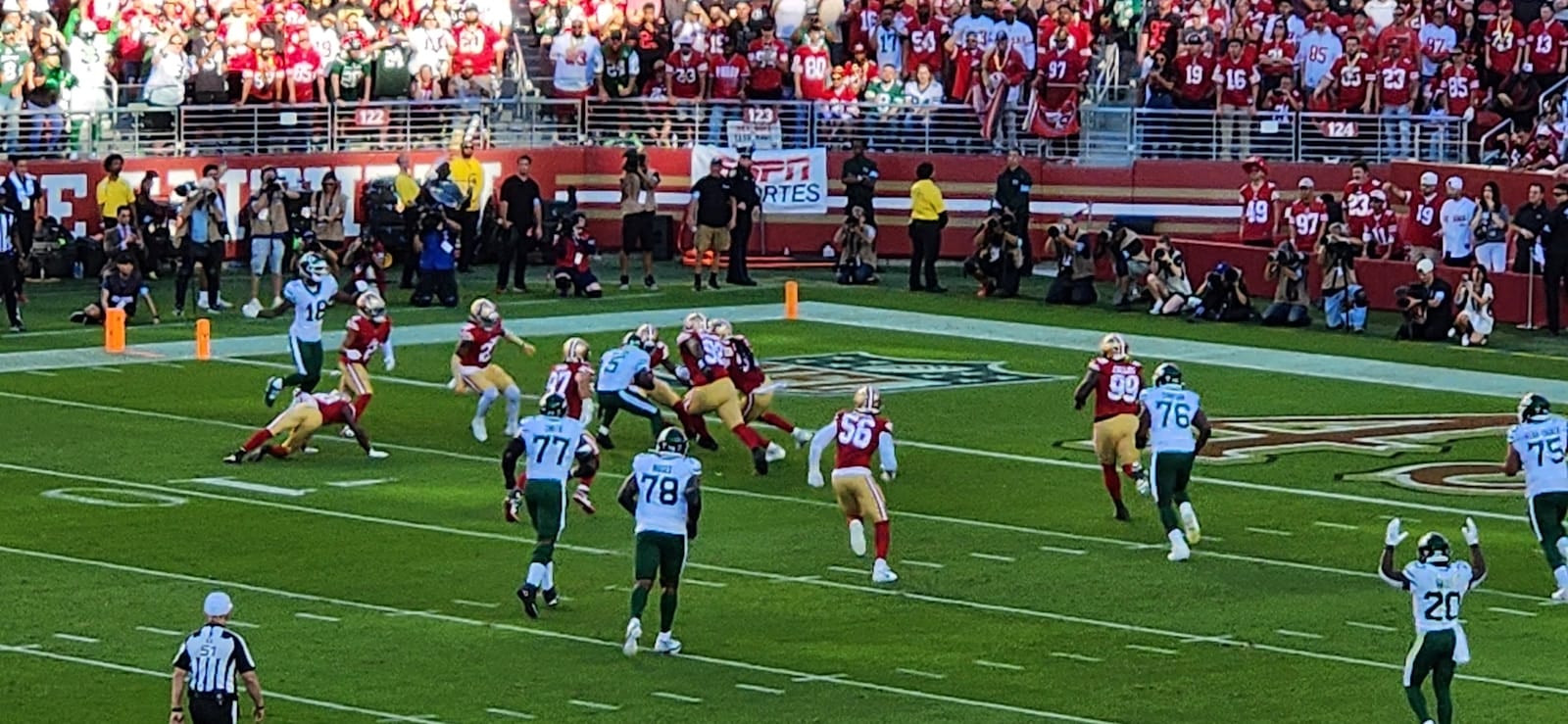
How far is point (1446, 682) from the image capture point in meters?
17.6

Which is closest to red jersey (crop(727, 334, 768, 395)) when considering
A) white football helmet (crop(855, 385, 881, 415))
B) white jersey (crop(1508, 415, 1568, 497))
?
white football helmet (crop(855, 385, 881, 415))

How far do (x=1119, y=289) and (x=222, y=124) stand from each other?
A: 11.4 meters

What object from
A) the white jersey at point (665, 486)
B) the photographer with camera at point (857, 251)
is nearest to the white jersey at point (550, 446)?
the white jersey at point (665, 486)

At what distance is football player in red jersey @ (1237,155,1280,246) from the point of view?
39312 millimetres

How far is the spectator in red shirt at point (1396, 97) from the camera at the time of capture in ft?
133

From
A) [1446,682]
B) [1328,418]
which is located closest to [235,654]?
[1446,682]

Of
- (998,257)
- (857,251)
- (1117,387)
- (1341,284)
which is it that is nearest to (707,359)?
(1117,387)

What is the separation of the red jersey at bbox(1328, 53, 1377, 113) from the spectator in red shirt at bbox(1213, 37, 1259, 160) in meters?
1.05

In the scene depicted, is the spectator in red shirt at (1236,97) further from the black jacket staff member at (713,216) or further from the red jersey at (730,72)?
the black jacket staff member at (713,216)

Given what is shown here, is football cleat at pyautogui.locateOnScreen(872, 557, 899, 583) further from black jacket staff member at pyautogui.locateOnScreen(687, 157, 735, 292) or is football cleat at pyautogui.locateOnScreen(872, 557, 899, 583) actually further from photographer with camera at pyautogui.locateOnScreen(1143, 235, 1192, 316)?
black jacket staff member at pyautogui.locateOnScreen(687, 157, 735, 292)

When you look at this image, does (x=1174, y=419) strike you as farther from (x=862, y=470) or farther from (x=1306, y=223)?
(x=1306, y=223)

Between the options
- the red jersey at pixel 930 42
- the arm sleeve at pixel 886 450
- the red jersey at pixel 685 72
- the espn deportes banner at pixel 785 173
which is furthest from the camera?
the red jersey at pixel 685 72

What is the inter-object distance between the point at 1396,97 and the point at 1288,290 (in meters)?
4.41

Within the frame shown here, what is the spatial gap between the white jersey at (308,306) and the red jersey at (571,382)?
11.8 feet
